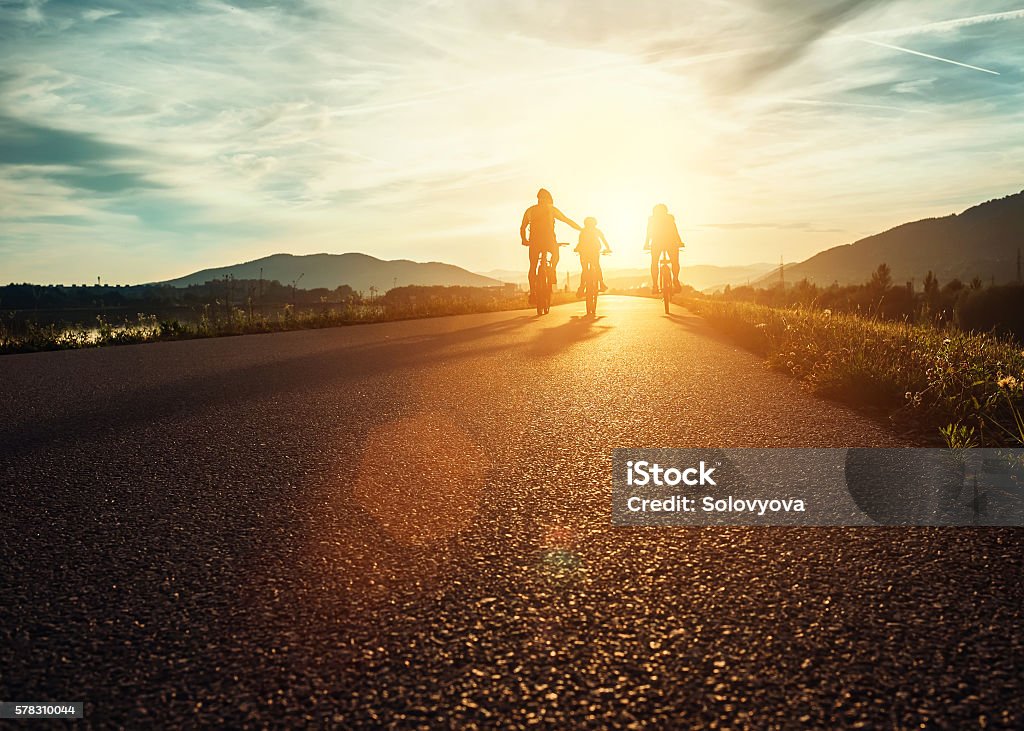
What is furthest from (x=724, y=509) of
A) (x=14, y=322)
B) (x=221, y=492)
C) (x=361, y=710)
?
(x=14, y=322)

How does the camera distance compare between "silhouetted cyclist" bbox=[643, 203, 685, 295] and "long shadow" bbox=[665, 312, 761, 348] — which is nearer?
"long shadow" bbox=[665, 312, 761, 348]

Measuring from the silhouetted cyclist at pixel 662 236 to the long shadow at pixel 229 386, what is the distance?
7.66 meters

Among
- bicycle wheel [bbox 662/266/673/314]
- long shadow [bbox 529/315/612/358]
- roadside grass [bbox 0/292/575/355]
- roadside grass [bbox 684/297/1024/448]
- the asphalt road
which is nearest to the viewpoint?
the asphalt road

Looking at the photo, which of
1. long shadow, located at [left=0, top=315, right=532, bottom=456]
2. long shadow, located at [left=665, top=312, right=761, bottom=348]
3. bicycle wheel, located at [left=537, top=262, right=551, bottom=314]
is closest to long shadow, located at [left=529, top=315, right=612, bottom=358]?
long shadow, located at [left=0, top=315, right=532, bottom=456]

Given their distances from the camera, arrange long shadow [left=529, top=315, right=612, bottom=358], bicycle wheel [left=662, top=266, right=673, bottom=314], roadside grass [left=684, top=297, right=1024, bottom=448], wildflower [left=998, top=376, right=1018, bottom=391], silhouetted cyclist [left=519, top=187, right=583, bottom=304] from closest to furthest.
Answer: wildflower [left=998, top=376, right=1018, bottom=391]
roadside grass [left=684, top=297, right=1024, bottom=448]
long shadow [left=529, top=315, right=612, bottom=358]
silhouetted cyclist [left=519, top=187, right=583, bottom=304]
bicycle wheel [left=662, top=266, right=673, bottom=314]

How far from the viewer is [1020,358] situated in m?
7.12

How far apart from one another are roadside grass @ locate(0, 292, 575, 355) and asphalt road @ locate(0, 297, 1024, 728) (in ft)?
34.2

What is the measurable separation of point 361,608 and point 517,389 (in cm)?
516

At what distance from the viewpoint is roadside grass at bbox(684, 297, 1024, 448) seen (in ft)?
18.0

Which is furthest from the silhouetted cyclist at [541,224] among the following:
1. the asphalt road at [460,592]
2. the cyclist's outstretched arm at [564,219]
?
the asphalt road at [460,592]

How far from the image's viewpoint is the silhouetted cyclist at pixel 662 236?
64.8ft

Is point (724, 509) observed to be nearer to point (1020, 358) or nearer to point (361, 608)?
point (361, 608)

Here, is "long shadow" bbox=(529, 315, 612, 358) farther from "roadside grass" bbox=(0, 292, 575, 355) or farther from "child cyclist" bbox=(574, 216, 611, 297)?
"roadside grass" bbox=(0, 292, 575, 355)

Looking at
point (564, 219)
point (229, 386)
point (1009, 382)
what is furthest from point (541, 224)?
point (1009, 382)
